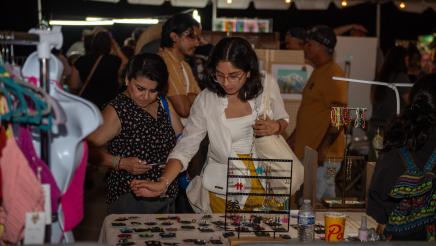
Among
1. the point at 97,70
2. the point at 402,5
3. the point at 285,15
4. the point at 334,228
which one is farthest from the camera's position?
the point at 285,15

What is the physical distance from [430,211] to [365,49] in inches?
194

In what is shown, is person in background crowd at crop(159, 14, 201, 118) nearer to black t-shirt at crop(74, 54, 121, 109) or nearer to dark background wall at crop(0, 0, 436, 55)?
black t-shirt at crop(74, 54, 121, 109)

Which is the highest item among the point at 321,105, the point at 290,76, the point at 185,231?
the point at 290,76

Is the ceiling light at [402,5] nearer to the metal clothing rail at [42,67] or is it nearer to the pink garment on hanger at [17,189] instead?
the metal clothing rail at [42,67]

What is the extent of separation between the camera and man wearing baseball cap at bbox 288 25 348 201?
13.2 feet

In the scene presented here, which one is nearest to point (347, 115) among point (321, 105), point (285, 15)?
point (321, 105)

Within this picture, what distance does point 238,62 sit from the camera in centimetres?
275

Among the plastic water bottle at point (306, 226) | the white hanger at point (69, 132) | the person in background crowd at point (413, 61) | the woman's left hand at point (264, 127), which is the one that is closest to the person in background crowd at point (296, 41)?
the person in background crowd at point (413, 61)

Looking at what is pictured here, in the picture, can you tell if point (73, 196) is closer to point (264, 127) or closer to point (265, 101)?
point (264, 127)

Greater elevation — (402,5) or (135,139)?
(402,5)

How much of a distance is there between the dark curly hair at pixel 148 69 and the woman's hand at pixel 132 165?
1.14 feet

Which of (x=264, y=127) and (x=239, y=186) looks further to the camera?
(x=264, y=127)

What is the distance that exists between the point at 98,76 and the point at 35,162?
3.65m

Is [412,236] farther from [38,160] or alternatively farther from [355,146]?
[355,146]
